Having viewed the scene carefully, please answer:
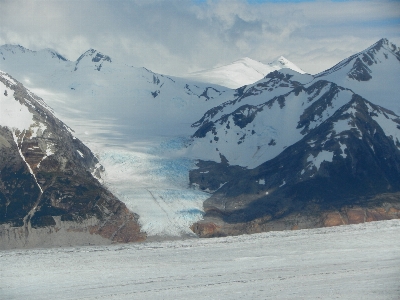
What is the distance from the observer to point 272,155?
76938mm

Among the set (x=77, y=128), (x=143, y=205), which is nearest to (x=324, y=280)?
(x=143, y=205)

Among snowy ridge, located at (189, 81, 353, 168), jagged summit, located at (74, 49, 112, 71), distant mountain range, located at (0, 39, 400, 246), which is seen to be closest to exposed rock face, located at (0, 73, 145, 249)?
distant mountain range, located at (0, 39, 400, 246)

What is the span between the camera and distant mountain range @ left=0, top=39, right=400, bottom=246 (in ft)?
201

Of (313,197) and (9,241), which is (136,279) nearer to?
(9,241)

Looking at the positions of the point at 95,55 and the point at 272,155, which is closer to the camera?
the point at 272,155

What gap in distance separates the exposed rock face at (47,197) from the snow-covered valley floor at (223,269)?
11.1 ft

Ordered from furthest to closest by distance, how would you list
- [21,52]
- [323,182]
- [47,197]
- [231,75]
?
[231,75] → [21,52] → [323,182] → [47,197]

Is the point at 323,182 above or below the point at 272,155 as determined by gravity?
below

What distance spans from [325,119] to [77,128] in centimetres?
4451

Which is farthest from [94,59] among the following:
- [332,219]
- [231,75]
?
[332,219]

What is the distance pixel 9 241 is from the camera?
173 feet

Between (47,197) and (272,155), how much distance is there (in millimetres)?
30144

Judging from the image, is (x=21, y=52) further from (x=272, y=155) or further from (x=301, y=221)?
(x=301, y=221)

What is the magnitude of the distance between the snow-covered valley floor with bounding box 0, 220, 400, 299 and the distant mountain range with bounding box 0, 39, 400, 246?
666 cm
